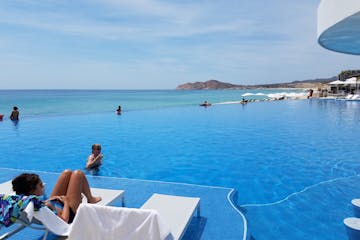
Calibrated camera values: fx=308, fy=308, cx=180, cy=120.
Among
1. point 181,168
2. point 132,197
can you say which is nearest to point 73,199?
point 132,197

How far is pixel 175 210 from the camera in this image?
384 centimetres

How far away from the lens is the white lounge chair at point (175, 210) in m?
3.39

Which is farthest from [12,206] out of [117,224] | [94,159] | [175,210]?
[94,159]

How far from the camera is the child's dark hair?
3.12m

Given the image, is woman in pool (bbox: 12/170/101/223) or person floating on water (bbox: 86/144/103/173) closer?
woman in pool (bbox: 12/170/101/223)

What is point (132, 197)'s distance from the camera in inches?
198

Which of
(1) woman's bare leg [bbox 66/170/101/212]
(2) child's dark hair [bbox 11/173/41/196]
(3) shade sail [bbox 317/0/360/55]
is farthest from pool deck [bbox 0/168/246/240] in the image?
(3) shade sail [bbox 317/0/360/55]

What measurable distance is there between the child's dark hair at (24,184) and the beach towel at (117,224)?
2.02ft

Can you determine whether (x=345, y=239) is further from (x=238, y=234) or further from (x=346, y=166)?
(x=346, y=166)

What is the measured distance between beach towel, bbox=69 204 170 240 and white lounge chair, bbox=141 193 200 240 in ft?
1.48

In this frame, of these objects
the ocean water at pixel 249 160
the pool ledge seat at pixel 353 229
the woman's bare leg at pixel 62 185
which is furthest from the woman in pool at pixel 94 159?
the pool ledge seat at pixel 353 229

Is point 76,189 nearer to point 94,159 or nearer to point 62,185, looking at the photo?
point 62,185

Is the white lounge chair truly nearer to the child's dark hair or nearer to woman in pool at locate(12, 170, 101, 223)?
woman in pool at locate(12, 170, 101, 223)

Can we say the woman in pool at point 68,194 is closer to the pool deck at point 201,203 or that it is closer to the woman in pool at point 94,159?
the pool deck at point 201,203
